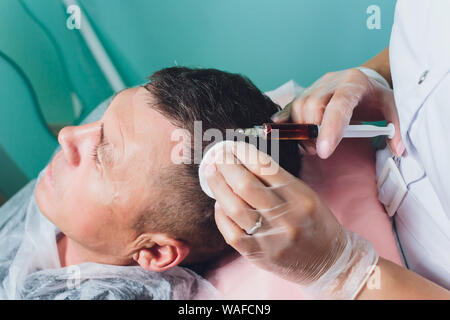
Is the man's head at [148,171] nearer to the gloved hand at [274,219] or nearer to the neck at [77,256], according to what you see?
the neck at [77,256]

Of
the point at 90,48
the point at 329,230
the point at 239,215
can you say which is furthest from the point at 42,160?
the point at 329,230

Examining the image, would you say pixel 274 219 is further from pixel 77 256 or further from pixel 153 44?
pixel 153 44

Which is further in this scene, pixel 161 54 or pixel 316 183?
pixel 161 54

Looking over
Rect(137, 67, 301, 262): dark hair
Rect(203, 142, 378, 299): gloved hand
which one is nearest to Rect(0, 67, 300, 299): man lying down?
Rect(137, 67, 301, 262): dark hair

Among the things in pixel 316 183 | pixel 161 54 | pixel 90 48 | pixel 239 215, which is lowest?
pixel 316 183

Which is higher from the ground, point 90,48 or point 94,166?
point 90,48

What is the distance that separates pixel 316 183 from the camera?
3.31 feet

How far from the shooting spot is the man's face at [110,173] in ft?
2.56

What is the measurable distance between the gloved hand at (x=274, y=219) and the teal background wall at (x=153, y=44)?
79 cm

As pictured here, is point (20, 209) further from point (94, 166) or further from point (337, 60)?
point (337, 60)

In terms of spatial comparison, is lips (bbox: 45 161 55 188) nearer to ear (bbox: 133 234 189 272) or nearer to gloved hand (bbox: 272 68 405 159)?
ear (bbox: 133 234 189 272)

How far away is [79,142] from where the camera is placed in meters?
0.86

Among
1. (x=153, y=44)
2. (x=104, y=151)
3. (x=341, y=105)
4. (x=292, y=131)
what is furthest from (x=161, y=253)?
(x=153, y=44)
